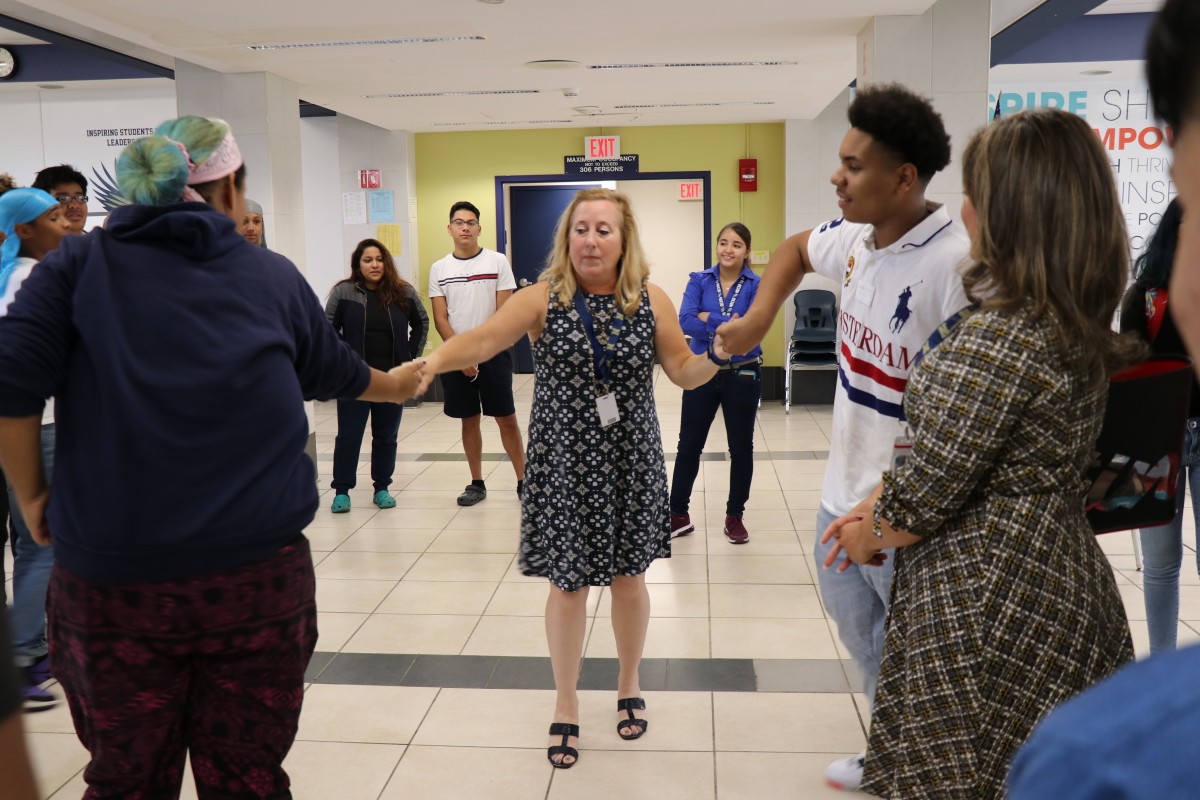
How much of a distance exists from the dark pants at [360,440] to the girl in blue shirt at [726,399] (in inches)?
70.9

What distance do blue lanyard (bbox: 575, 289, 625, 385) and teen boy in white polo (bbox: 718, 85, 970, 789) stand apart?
2.34 ft

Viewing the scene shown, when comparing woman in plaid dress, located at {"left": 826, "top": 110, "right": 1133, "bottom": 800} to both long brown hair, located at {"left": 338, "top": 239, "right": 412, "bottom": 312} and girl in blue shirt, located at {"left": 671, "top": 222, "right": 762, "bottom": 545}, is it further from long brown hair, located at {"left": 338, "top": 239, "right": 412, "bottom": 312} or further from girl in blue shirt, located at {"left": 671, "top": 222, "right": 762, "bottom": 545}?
long brown hair, located at {"left": 338, "top": 239, "right": 412, "bottom": 312}

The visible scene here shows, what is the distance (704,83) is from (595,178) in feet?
11.7

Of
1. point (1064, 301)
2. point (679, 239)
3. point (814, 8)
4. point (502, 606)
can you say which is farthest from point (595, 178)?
point (1064, 301)

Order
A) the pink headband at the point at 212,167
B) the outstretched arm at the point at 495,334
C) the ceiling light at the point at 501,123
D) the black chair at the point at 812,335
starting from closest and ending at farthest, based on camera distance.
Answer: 1. the pink headband at the point at 212,167
2. the outstretched arm at the point at 495,334
3. the black chair at the point at 812,335
4. the ceiling light at the point at 501,123

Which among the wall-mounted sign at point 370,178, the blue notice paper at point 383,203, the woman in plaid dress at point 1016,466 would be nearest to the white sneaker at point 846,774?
the woman in plaid dress at point 1016,466

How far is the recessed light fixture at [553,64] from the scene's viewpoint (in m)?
7.25

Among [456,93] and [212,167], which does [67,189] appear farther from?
[456,93]

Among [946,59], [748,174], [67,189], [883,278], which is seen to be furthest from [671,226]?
[883,278]

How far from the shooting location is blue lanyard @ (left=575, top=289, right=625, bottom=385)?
9.46 ft

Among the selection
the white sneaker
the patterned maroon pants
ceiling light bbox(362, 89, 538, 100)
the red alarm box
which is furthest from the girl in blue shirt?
the red alarm box

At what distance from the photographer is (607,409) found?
2869mm

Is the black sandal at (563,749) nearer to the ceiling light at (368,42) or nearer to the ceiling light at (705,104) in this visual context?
the ceiling light at (368,42)

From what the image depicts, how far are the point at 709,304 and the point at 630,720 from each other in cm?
294
